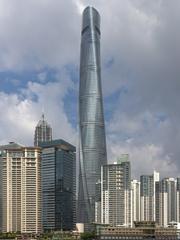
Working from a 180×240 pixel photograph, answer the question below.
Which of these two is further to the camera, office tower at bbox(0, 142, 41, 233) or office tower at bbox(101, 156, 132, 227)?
office tower at bbox(101, 156, 132, 227)

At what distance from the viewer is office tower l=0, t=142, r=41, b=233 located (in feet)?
576

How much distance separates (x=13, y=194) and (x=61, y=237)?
27.7 metres

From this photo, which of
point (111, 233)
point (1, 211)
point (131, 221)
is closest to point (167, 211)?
point (131, 221)

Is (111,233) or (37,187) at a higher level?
(37,187)

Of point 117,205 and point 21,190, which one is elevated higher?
point 21,190

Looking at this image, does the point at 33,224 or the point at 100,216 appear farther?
the point at 100,216

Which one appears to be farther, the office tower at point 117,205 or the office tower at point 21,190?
the office tower at point 117,205

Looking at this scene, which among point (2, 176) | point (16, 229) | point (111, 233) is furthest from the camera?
point (2, 176)

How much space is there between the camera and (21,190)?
18075 centimetres

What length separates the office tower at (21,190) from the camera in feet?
576

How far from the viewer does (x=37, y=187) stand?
181m

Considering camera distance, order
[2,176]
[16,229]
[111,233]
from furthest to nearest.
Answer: [2,176], [16,229], [111,233]

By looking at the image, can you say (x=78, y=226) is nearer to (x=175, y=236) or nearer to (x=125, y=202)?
(x=125, y=202)

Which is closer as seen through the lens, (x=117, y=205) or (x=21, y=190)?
(x=21, y=190)
